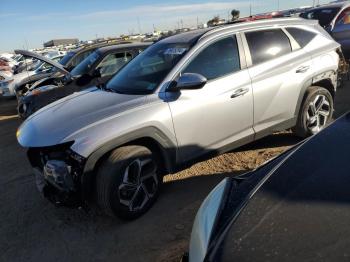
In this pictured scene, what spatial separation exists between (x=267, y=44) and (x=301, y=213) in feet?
11.1

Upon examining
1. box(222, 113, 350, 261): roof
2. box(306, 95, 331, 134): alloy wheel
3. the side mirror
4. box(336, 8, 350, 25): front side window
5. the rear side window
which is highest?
the rear side window

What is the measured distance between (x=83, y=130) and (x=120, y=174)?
1.78 ft

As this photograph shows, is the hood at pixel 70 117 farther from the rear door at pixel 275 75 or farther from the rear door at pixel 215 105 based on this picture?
the rear door at pixel 275 75

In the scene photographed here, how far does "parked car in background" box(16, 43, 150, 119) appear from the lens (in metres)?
7.26

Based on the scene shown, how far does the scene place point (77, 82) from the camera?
23.4 feet

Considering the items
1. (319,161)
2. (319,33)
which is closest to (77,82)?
(319,33)

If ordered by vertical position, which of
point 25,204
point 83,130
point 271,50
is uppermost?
point 271,50

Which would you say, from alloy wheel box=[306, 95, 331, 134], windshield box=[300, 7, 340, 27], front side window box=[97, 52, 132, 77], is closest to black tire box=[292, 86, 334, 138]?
alloy wheel box=[306, 95, 331, 134]

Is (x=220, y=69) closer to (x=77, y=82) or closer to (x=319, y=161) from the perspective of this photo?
(x=319, y=161)

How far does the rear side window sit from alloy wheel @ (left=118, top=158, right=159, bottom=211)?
271 cm

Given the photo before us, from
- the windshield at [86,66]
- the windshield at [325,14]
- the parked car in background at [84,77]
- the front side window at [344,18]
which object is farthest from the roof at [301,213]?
the windshield at [325,14]

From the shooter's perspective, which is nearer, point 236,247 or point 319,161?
point 236,247

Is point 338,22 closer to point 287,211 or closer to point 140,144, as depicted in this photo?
point 140,144

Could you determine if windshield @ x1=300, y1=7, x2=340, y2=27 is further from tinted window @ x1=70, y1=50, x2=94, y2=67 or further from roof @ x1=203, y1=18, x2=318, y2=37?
tinted window @ x1=70, y1=50, x2=94, y2=67
